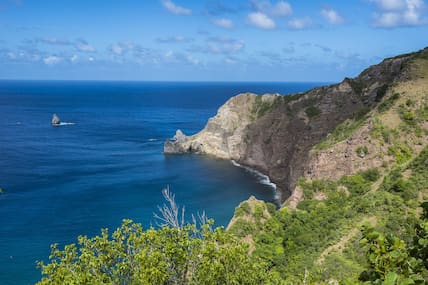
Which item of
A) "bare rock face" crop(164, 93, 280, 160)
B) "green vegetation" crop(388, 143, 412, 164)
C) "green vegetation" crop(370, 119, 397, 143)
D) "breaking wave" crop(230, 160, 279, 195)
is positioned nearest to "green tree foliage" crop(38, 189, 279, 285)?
"green vegetation" crop(388, 143, 412, 164)

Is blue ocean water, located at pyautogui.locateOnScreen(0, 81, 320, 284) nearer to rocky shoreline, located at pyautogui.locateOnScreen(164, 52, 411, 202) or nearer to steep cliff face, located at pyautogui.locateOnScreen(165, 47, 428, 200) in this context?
rocky shoreline, located at pyautogui.locateOnScreen(164, 52, 411, 202)

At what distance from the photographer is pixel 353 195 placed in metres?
55.2

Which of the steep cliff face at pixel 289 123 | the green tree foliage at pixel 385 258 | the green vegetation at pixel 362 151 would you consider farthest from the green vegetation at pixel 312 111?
the green tree foliage at pixel 385 258

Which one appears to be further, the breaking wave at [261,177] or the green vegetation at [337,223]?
the breaking wave at [261,177]

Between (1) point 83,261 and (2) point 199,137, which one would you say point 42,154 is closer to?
(2) point 199,137

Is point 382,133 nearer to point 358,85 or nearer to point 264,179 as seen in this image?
point 358,85

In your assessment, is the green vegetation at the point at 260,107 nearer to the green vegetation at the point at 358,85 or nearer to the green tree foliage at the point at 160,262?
the green vegetation at the point at 358,85

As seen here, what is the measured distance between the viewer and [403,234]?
37375 mm

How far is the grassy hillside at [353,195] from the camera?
40.7 metres

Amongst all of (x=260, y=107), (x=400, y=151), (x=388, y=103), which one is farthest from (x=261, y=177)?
(x=400, y=151)

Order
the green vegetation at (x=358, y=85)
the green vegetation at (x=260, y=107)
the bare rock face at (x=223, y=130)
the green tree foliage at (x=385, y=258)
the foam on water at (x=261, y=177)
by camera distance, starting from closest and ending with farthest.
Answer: the green tree foliage at (x=385, y=258) < the green vegetation at (x=358, y=85) < the foam on water at (x=261, y=177) < the green vegetation at (x=260, y=107) < the bare rock face at (x=223, y=130)

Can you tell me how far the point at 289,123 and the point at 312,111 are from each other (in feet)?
23.4

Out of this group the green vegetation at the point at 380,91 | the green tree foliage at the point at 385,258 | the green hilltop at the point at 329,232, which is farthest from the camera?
the green vegetation at the point at 380,91

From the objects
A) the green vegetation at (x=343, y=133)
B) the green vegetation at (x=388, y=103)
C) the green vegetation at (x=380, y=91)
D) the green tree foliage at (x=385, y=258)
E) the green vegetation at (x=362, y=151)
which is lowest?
the green vegetation at (x=362, y=151)
